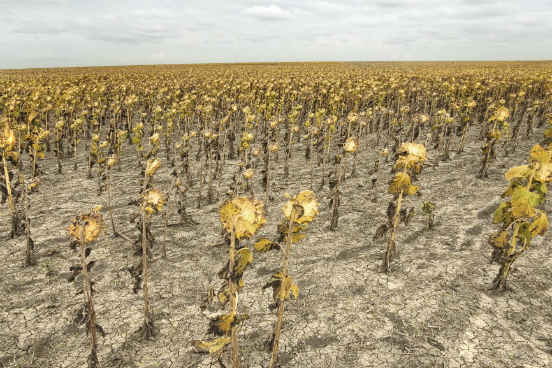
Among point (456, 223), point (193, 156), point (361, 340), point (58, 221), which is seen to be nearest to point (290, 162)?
point (193, 156)

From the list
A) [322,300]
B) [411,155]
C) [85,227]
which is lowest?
[322,300]

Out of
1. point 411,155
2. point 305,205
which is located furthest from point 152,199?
point 411,155

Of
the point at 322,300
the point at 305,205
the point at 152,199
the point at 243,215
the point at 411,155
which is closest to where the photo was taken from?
the point at 243,215

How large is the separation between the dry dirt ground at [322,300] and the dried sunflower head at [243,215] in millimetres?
1761

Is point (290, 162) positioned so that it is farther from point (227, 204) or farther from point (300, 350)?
point (227, 204)

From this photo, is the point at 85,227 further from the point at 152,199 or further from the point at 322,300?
the point at 322,300

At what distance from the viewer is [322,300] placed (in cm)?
384

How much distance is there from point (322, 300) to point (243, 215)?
2378 millimetres

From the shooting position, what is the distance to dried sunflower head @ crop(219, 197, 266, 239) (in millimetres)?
1865

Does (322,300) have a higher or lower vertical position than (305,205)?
lower

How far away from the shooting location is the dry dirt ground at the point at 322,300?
311cm

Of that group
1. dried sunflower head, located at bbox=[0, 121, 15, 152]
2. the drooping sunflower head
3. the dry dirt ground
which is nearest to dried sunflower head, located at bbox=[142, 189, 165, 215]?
the dry dirt ground

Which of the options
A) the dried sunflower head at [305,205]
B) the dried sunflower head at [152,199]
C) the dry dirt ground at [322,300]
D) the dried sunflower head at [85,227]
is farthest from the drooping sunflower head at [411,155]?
the dried sunflower head at [85,227]

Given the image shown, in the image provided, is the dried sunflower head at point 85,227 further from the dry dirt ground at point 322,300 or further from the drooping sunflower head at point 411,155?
the drooping sunflower head at point 411,155
